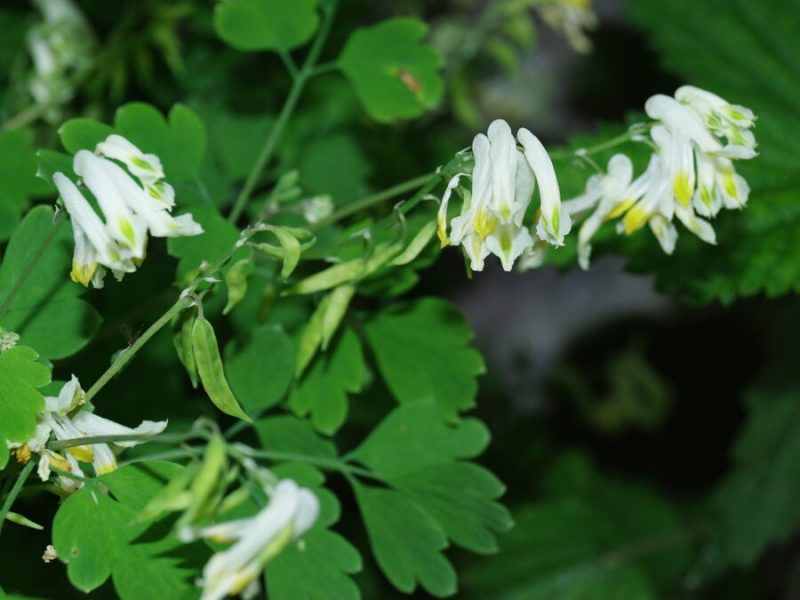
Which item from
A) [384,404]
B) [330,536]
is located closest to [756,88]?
[384,404]

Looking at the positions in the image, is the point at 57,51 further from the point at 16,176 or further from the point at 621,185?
the point at 621,185

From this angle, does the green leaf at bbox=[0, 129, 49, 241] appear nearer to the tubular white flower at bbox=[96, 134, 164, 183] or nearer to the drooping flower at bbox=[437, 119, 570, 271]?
the tubular white flower at bbox=[96, 134, 164, 183]

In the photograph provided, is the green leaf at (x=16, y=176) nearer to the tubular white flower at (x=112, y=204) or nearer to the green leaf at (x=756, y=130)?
the tubular white flower at (x=112, y=204)

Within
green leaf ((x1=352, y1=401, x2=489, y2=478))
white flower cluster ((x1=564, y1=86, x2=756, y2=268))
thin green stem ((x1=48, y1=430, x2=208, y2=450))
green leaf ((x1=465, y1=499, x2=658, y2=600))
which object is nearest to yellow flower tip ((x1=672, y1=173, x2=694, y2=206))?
white flower cluster ((x1=564, y1=86, x2=756, y2=268))

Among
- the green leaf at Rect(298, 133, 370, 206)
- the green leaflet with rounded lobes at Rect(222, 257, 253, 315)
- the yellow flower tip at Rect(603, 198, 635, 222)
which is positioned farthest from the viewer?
the green leaf at Rect(298, 133, 370, 206)

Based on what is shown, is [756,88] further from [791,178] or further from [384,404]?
[384,404]

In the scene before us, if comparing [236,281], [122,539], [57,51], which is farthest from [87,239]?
[57,51]

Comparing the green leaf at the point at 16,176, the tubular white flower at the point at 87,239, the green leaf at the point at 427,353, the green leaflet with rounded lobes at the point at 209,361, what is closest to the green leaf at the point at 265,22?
the green leaf at the point at 16,176
